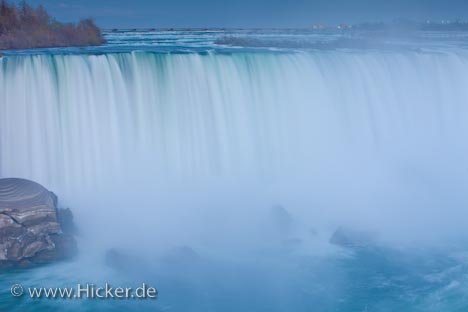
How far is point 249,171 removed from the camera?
1460cm

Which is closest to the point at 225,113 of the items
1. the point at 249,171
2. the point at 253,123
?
the point at 253,123

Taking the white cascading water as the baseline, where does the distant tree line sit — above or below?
above

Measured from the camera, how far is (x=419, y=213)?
1333 centimetres

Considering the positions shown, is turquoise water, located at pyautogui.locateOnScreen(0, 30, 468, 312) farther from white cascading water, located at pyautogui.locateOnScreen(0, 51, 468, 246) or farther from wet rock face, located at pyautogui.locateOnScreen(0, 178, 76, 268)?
wet rock face, located at pyautogui.locateOnScreen(0, 178, 76, 268)

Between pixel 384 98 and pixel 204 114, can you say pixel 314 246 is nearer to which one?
pixel 204 114

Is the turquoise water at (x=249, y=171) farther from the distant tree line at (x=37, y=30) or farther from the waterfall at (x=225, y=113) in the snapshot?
the distant tree line at (x=37, y=30)

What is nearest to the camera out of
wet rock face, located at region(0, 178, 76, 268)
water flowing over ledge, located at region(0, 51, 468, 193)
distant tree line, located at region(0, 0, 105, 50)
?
wet rock face, located at region(0, 178, 76, 268)

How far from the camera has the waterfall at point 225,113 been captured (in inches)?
513

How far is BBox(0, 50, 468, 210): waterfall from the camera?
42.8 feet

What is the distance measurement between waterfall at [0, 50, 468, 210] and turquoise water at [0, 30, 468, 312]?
1.4 inches

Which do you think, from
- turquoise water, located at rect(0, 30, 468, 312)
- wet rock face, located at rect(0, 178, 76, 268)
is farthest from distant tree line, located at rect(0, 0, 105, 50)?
wet rock face, located at rect(0, 178, 76, 268)

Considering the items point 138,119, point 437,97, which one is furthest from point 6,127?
point 437,97

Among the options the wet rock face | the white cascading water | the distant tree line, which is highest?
the distant tree line

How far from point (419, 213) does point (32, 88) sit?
29.8 feet
